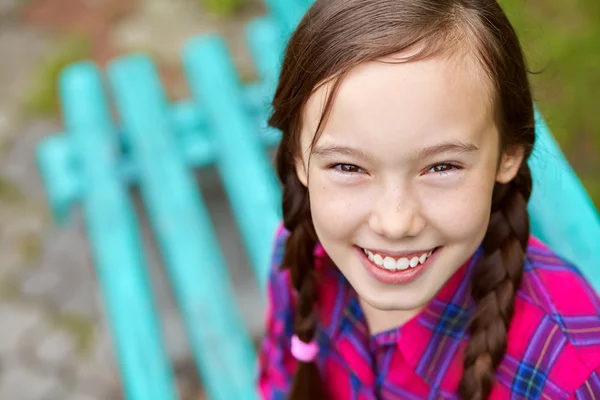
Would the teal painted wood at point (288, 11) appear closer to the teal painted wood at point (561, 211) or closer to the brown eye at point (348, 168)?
the teal painted wood at point (561, 211)

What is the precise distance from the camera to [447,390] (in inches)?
56.7

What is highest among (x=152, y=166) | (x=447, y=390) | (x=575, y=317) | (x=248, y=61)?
(x=248, y=61)

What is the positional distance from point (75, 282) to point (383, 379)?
1671 millimetres

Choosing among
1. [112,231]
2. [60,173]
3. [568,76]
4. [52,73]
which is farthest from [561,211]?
[52,73]

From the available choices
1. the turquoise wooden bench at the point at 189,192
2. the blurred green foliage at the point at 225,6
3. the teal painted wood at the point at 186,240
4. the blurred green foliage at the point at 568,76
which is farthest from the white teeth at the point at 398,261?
the blurred green foliage at the point at 225,6

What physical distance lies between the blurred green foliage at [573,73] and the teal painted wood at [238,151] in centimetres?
99

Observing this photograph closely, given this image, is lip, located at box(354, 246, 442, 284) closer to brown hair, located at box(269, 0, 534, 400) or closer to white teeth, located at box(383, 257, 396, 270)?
white teeth, located at box(383, 257, 396, 270)

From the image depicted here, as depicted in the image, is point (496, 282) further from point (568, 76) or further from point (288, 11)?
point (568, 76)

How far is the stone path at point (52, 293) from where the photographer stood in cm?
264

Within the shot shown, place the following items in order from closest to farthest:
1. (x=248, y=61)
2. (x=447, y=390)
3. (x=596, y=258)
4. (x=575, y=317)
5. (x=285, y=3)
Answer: (x=575, y=317)
(x=447, y=390)
(x=596, y=258)
(x=285, y=3)
(x=248, y=61)

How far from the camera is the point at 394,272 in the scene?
1281 millimetres

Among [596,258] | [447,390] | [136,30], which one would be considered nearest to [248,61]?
[136,30]

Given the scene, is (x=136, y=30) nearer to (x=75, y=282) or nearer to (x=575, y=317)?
(x=75, y=282)

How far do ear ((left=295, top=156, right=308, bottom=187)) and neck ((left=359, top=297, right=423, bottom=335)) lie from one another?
289 millimetres
